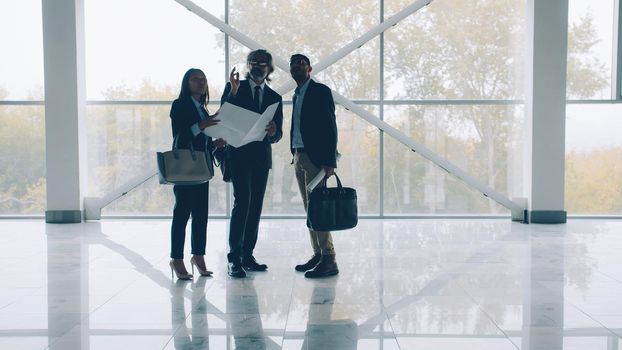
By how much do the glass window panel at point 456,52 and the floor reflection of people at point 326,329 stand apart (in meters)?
5.79

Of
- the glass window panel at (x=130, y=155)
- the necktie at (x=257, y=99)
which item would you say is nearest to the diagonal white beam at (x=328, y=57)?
the glass window panel at (x=130, y=155)

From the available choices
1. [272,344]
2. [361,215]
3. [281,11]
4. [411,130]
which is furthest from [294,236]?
[272,344]

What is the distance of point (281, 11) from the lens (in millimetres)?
9852

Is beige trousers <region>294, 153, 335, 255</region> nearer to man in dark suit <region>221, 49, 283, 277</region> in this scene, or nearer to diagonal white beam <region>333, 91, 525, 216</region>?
Result: man in dark suit <region>221, 49, 283, 277</region>

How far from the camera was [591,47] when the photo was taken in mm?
9695

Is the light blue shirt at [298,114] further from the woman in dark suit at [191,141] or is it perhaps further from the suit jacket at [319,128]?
the woman in dark suit at [191,141]

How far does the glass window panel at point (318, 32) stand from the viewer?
9656 mm

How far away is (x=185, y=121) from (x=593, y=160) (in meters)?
6.85

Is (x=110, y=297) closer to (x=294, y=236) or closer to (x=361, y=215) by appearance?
(x=294, y=236)

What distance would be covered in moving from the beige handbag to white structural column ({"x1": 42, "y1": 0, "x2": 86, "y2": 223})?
4608 millimetres

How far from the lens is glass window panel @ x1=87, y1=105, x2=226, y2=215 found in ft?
32.2

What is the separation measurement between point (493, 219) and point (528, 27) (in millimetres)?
2504

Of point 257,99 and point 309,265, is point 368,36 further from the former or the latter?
point 309,265

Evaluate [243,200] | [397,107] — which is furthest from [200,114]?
[397,107]
